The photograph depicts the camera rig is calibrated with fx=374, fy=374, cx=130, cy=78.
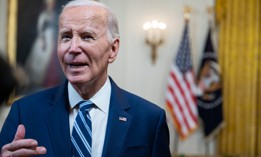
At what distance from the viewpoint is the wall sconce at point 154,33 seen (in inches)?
218

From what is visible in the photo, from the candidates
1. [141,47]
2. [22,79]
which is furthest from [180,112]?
[22,79]

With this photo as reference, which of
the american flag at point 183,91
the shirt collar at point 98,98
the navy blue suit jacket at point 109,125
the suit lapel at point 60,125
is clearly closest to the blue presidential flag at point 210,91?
the american flag at point 183,91

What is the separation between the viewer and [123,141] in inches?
72.2

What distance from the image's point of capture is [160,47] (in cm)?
562

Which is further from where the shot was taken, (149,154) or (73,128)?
(149,154)

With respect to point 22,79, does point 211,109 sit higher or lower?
lower

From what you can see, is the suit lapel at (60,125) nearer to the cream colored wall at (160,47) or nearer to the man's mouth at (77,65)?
the man's mouth at (77,65)

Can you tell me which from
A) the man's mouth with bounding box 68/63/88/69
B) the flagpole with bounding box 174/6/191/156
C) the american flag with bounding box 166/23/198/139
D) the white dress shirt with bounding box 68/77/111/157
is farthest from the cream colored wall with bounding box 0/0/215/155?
the man's mouth with bounding box 68/63/88/69

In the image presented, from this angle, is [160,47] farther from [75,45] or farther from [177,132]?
[75,45]

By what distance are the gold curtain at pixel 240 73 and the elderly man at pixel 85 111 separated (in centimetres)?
384

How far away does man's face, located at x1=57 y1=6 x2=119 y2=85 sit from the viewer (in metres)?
1.78

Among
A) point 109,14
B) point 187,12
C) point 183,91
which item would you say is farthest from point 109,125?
point 187,12

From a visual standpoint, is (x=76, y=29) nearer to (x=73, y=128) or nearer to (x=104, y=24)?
(x=104, y=24)

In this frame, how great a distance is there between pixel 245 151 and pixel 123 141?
13.9 feet
